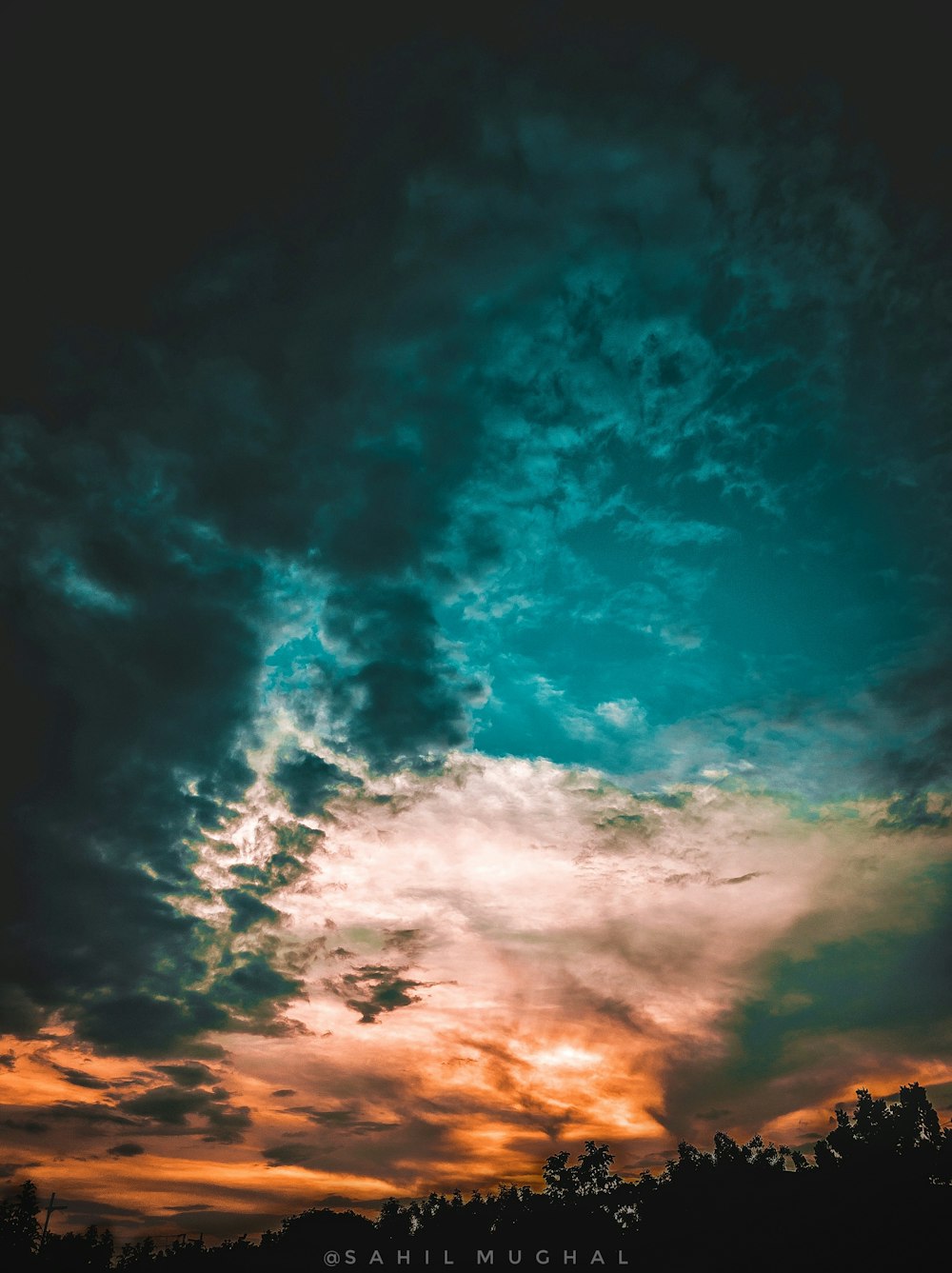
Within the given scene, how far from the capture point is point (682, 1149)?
75875mm

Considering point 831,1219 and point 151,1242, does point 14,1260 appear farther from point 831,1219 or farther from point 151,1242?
point 831,1219

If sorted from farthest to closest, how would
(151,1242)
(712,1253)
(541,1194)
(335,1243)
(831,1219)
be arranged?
(151,1242)
(335,1243)
(541,1194)
(712,1253)
(831,1219)

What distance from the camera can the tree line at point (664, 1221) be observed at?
49.0 m

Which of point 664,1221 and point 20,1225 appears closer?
point 664,1221

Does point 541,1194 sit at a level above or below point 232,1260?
above

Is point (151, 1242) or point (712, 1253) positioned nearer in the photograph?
point (712, 1253)

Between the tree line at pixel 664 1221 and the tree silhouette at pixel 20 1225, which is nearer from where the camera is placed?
the tree line at pixel 664 1221

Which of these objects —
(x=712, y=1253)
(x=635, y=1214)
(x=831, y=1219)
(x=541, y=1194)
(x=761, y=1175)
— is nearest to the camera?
(x=831, y=1219)

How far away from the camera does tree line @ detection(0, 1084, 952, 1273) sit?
48969 mm

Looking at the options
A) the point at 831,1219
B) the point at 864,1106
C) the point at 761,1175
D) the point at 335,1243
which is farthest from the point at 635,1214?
the point at 335,1243

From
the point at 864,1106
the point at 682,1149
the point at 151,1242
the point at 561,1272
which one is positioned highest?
the point at 864,1106

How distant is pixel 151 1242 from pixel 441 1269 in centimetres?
8975

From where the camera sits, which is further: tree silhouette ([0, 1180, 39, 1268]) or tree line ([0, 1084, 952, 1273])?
tree silhouette ([0, 1180, 39, 1268])

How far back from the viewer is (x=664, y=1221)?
66938 mm
